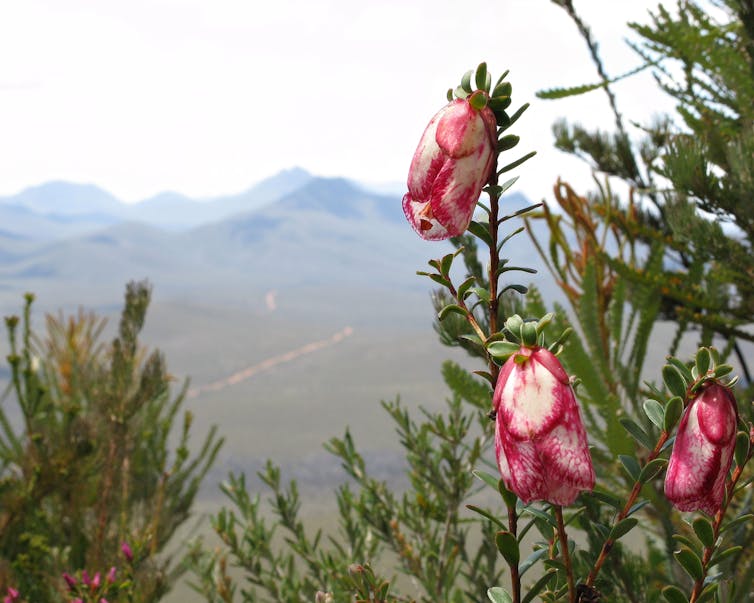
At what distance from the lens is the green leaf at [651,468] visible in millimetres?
470

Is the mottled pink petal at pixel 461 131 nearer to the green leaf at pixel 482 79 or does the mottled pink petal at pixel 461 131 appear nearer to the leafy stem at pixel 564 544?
the green leaf at pixel 482 79

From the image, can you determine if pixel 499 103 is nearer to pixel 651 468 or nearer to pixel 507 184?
pixel 507 184

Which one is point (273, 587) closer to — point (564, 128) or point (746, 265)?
point (746, 265)

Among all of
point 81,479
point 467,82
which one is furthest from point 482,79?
point 81,479

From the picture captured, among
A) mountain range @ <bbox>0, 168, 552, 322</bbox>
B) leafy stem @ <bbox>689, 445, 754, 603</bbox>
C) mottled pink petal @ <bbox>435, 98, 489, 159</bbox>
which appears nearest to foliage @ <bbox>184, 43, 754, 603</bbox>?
leafy stem @ <bbox>689, 445, 754, 603</bbox>

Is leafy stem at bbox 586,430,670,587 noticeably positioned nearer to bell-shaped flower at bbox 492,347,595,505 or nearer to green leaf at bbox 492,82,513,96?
bell-shaped flower at bbox 492,347,595,505

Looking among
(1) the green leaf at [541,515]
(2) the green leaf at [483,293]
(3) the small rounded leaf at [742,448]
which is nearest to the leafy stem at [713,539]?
(3) the small rounded leaf at [742,448]

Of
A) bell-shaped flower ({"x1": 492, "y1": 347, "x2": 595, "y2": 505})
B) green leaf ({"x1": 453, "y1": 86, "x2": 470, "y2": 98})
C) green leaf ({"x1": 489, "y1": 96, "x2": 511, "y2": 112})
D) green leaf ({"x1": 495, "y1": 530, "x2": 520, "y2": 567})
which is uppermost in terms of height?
green leaf ({"x1": 453, "y1": 86, "x2": 470, "y2": 98})

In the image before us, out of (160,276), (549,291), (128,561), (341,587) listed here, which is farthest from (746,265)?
(160,276)

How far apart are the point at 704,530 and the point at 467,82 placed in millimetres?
358

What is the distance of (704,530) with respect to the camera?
0.47m

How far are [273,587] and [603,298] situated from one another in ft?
2.93

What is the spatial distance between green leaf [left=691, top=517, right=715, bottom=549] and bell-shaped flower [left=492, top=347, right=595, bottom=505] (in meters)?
0.13

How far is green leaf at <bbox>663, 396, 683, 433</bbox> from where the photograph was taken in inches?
18.4
